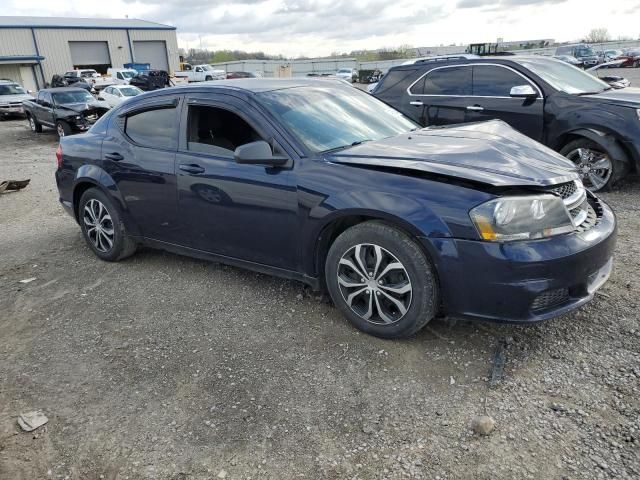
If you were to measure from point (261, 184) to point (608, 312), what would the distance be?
8.42 feet

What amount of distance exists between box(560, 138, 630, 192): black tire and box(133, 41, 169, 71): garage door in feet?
187

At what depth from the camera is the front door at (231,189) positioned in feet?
11.6

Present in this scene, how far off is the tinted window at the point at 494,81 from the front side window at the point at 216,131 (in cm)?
459

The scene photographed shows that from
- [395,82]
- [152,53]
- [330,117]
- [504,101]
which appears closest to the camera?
[330,117]

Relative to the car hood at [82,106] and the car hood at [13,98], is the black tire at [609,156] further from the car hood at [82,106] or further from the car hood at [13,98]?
the car hood at [13,98]

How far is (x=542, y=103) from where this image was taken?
21.7 ft

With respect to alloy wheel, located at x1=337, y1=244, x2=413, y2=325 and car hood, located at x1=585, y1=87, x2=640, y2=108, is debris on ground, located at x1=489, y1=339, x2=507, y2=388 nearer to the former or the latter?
alloy wheel, located at x1=337, y1=244, x2=413, y2=325

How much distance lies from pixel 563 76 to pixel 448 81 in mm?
1544

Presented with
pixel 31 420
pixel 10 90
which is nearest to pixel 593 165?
pixel 31 420

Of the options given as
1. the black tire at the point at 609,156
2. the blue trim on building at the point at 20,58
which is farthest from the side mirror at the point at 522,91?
the blue trim on building at the point at 20,58

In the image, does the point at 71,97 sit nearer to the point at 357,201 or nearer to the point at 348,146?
the point at 348,146

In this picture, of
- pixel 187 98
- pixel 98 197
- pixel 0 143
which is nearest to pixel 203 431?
pixel 187 98

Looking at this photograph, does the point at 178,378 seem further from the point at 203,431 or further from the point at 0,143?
the point at 0,143

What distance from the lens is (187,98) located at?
4.11m
